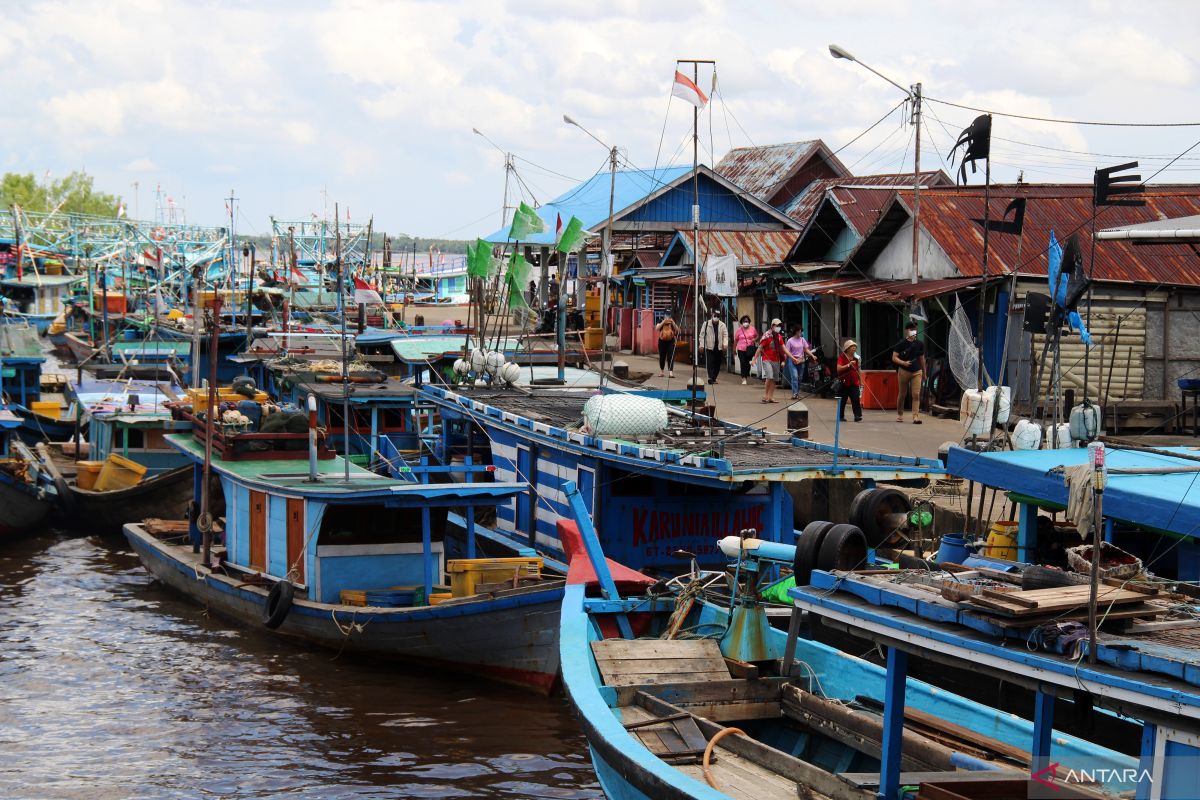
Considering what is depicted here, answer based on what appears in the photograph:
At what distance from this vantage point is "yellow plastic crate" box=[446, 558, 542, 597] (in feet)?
46.0

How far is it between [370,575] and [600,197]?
19.7 meters

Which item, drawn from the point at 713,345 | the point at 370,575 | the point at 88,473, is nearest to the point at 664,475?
the point at 370,575

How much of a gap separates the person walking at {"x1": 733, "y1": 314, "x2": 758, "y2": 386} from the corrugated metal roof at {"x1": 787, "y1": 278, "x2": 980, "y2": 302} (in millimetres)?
1543

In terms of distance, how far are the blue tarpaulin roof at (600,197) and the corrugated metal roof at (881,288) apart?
17.9 feet

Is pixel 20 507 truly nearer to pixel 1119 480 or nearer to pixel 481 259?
pixel 481 259

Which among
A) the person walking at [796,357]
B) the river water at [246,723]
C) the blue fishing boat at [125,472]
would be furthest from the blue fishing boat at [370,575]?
the person walking at [796,357]

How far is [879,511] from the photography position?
31.8 feet

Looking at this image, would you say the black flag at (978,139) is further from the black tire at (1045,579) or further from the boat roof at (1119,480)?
the black tire at (1045,579)

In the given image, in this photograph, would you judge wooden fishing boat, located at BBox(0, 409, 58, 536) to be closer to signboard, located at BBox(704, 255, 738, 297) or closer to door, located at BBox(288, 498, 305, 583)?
door, located at BBox(288, 498, 305, 583)

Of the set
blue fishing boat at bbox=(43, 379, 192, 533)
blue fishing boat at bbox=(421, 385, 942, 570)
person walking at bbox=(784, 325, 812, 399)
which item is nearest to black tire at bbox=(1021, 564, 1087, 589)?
blue fishing boat at bbox=(421, 385, 942, 570)

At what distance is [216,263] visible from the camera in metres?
98.1

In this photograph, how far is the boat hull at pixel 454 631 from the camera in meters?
13.0

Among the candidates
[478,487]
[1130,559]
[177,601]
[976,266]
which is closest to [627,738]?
[1130,559]

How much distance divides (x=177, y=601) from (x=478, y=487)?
21.2ft
